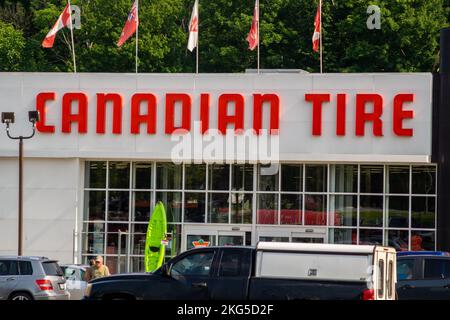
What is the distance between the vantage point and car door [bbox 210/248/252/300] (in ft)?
75.6

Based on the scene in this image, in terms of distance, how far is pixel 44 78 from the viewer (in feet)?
128

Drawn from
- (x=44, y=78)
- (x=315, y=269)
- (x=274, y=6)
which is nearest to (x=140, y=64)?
(x=274, y=6)

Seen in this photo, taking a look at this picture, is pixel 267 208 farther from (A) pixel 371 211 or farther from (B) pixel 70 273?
(B) pixel 70 273

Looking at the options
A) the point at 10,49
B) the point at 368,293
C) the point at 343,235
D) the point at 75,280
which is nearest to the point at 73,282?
the point at 75,280

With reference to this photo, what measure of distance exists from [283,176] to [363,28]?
107 ft

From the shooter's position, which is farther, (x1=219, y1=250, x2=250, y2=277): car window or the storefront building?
the storefront building

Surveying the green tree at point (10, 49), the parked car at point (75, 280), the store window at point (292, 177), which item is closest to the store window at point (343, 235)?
the store window at point (292, 177)

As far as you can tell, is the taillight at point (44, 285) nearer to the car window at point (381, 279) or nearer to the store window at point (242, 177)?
the car window at point (381, 279)

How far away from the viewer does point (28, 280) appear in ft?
94.2

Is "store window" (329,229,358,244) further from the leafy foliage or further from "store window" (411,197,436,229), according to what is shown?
the leafy foliage

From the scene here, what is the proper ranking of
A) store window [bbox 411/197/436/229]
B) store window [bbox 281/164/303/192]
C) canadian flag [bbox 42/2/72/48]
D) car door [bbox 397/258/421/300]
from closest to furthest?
car door [bbox 397/258/421/300], store window [bbox 411/197/436/229], store window [bbox 281/164/303/192], canadian flag [bbox 42/2/72/48]

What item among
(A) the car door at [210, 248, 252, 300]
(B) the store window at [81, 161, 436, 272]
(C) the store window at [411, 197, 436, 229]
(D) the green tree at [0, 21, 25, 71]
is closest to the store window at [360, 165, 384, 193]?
(B) the store window at [81, 161, 436, 272]

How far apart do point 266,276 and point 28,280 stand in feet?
25.7

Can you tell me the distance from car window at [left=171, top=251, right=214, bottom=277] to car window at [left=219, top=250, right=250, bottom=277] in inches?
11.0
